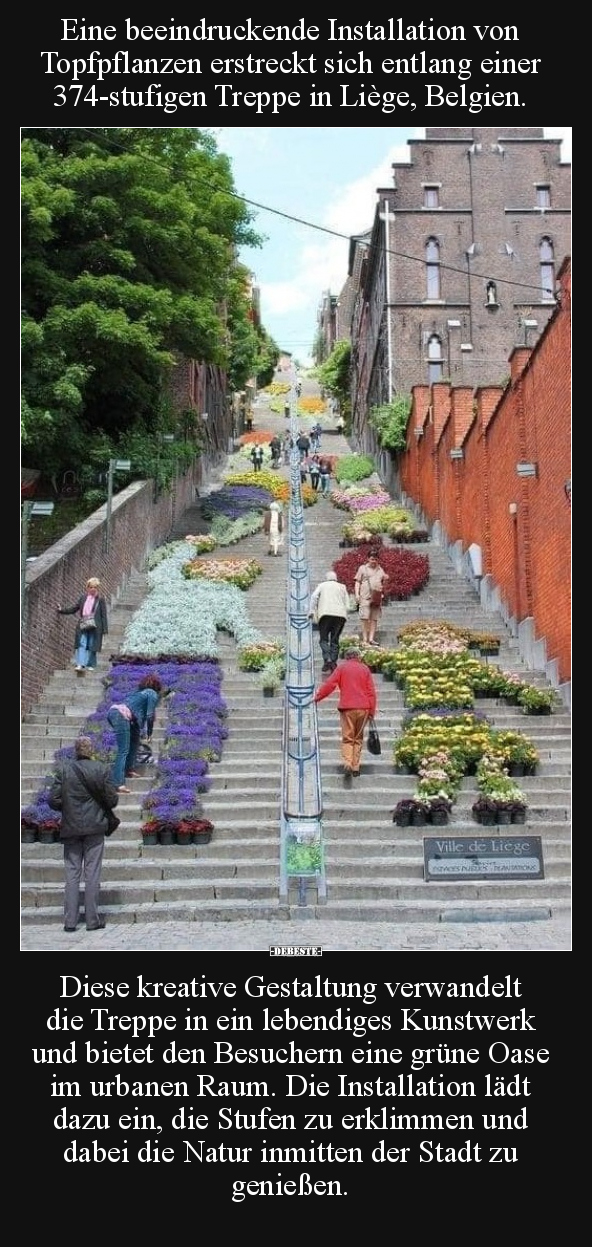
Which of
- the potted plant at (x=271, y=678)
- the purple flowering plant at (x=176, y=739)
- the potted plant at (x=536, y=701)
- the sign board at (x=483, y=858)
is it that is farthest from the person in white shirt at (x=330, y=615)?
the sign board at (x=483, y=858)

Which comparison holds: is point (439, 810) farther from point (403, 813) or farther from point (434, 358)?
point (434, 358)

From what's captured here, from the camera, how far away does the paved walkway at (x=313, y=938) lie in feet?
24.6

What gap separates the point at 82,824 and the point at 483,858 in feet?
11.1

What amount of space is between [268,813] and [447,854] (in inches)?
81.8

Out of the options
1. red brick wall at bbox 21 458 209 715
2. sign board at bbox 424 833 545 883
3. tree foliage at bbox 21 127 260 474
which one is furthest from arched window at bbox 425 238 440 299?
sign board at bbox 424 833 545 883

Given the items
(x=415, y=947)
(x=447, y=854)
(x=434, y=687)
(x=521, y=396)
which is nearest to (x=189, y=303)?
(x=521, y=396)

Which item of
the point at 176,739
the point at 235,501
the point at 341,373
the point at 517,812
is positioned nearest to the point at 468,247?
the point at 235,501

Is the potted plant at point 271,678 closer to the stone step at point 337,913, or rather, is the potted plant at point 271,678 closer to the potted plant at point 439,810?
the potted plant at point 439,810

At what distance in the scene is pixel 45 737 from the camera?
12336 mm

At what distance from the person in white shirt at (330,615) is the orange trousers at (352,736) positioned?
3547 mm

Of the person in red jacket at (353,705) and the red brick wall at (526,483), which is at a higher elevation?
the red brick wall at (526,483)

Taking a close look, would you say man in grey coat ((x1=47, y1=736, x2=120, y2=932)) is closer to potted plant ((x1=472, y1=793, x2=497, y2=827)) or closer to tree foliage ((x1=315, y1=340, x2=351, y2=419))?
potted plant ((x1=472, y1=793, x2=497, y2=827))

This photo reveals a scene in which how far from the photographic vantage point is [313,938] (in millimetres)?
7844

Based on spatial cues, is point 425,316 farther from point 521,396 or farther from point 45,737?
point 45,737
